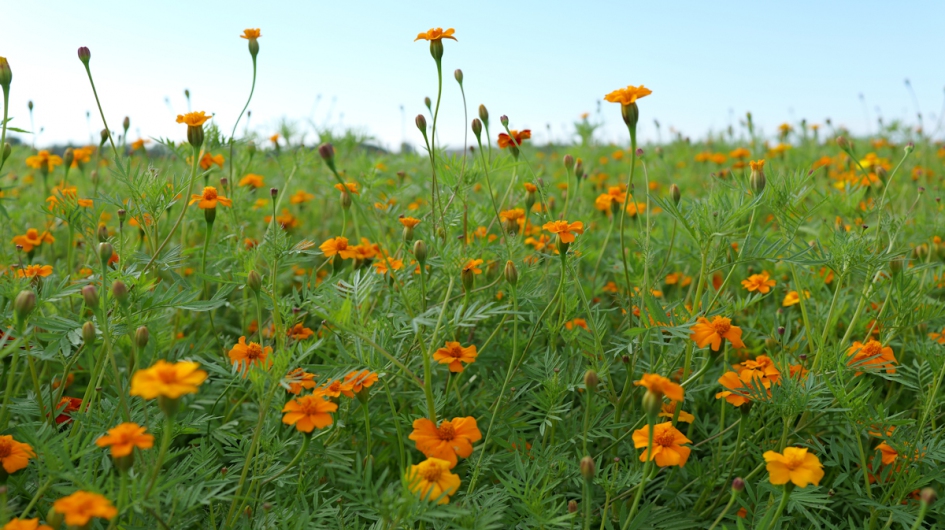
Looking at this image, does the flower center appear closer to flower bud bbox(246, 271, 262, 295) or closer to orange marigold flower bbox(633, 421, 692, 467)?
orange marigold flower bbox(633, 421, 692, 467)

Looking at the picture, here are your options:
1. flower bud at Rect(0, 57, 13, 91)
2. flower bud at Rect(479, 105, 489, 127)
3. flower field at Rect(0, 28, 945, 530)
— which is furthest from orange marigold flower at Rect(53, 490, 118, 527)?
flower bud at Rect(479, 105, 489, 127)

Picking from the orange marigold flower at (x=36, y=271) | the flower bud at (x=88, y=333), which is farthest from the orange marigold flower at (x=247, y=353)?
the orange marigold flower at (x=36, y=271)

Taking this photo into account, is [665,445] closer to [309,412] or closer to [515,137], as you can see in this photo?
[309,412]

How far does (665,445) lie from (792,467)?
0.20m

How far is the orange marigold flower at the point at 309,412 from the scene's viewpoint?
1028mm

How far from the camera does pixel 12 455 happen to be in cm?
102

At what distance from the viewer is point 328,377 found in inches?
47.5

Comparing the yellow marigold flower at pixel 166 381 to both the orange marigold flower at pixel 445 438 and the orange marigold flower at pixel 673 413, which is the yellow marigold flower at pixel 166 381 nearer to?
the orange marigold flower at pixel 445 438

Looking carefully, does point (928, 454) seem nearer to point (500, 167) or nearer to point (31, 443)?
point (500, 167)

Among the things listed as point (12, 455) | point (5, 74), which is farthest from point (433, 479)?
point (5, 74)

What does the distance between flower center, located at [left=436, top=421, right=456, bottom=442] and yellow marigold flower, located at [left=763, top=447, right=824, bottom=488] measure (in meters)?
0.53

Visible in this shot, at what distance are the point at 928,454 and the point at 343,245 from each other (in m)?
1.34

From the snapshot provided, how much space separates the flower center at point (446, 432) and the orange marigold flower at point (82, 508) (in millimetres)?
524

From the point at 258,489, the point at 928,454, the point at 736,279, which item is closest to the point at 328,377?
the point at 258,489
